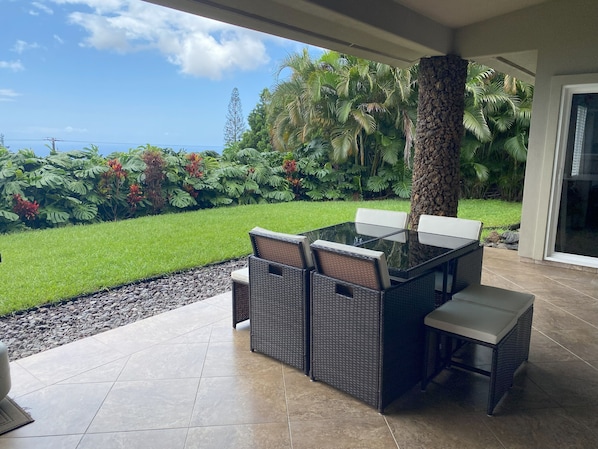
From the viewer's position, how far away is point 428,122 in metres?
5.77

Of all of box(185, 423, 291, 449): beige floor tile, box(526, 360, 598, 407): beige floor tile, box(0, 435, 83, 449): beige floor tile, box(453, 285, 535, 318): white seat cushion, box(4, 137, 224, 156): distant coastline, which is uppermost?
box(4, 137, 224, 156): distant coastline

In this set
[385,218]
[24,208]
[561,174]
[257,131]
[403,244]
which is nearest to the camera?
[403,244]

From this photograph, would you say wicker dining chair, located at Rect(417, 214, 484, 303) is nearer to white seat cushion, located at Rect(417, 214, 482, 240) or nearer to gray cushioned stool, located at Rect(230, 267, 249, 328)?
white seat cushion, located at Rect(417, 214, 482, 240)

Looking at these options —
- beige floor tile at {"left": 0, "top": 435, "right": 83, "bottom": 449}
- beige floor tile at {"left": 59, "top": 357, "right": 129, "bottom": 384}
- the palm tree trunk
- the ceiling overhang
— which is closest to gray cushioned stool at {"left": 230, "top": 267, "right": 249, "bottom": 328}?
beige floor tile at {"left": 59, "top": 357, "right": 129, "bottom": 384}

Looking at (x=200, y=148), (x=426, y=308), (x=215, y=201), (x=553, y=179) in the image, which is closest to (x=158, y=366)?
(x=426, y=308)

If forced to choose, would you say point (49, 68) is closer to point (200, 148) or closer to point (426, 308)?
point (200, 148)

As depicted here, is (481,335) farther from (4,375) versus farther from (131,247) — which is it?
(131,247)

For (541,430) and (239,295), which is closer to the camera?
(541,430)

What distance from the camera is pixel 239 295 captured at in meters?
3.59

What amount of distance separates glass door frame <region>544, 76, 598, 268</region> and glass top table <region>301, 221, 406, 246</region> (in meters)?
2.92

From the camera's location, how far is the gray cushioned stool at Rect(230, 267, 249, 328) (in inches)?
137

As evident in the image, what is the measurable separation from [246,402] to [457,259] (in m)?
1.74

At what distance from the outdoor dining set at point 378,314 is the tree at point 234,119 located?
15.5 m

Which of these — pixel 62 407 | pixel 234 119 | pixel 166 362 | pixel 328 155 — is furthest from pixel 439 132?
pixel 234 119
